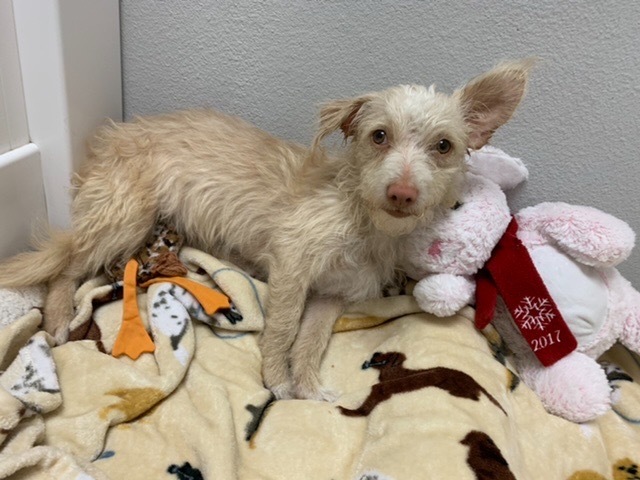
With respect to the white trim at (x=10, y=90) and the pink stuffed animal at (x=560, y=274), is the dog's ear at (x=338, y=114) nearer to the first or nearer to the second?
the pink stuffed animal at (x=560, y=274)

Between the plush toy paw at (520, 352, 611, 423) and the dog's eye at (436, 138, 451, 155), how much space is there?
0.65 meters

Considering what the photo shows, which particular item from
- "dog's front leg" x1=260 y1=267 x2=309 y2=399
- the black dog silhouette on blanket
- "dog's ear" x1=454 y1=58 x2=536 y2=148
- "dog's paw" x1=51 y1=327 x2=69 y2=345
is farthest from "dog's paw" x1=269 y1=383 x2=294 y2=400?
"dog's ear" x1=454 y1=58 x2=536 y2=148

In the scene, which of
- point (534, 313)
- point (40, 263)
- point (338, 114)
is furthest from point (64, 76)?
point (534, 313)

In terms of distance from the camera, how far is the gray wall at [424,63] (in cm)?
150

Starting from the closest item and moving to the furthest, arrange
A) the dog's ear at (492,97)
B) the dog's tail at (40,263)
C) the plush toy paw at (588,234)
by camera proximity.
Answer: the dog's ear at (492,97) < the plush toy paw at (588,234) < the dog's tail at (40,263)

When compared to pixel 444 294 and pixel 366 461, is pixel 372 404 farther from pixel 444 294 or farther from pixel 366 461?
pixel 444 294

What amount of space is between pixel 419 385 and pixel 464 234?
401 millimetres

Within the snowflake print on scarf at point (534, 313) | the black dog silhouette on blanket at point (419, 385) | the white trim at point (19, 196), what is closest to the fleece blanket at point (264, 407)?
the black dog silhouette on blanket at point (419, 385)

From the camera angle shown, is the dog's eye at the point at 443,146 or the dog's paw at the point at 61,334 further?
the dog's paw at the point at 61,334

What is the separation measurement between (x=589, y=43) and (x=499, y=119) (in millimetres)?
383

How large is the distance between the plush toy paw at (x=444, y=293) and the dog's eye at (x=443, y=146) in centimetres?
Result: 34

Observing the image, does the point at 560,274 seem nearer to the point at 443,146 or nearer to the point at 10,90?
the point at 443,146

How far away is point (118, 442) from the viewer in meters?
1.20

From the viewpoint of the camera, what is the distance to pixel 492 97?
134 centimetres
